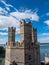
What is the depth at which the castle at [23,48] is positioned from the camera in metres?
19.2

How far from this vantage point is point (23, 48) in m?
19.3

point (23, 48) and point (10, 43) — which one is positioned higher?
point (10, 43)

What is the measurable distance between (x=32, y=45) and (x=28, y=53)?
1397mm

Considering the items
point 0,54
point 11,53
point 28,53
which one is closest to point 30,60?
point 28,53

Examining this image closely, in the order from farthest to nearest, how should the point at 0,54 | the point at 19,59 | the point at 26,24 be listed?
the point at 0,54 < the point at 26,24 < the point at 19,59

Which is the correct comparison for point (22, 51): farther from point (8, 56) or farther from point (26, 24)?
point (26, 24)

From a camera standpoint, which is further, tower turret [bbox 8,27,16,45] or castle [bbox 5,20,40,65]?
tower turret [bbox 8,27,16,45]

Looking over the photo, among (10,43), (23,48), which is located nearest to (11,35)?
(10,43)

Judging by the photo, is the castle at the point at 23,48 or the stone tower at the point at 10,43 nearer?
the castle at the point at 23,48

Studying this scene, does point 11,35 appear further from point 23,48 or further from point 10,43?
point 23,48

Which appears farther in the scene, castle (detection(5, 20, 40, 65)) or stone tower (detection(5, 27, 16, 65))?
stone tower (detection(5, 27, 16, 65))

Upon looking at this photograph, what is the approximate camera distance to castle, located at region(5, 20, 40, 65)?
62.8ft

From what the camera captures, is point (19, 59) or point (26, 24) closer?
point (19, 59)

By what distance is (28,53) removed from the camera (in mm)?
19578
